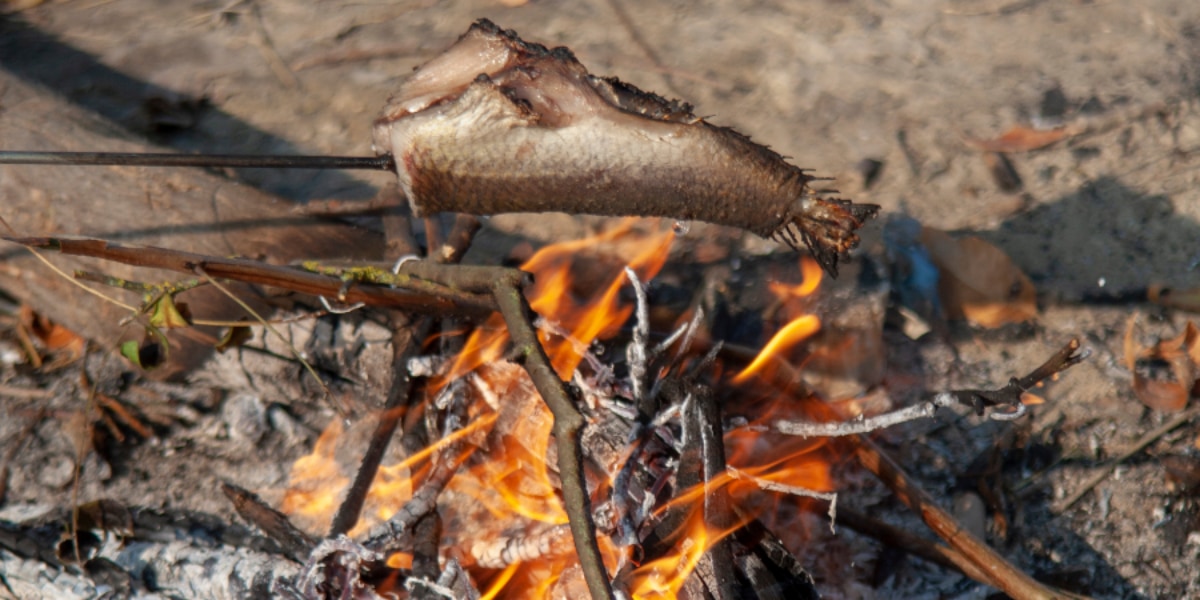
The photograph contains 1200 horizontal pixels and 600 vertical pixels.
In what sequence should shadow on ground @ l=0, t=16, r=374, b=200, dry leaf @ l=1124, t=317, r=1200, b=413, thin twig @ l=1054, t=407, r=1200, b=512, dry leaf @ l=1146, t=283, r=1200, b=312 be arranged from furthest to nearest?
shadow on ground @ l=0, t=16, r=374, b=200 → dry leaf @ l=1146, t=283, r=1200, b=312 → dry leaf @ l=1124, t=317, r=1200, b=413 → thin twig @ l=1054, t=407, r=1200, b=512

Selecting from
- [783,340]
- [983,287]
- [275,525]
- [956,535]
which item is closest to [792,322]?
[783,340]

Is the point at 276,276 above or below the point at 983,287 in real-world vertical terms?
above

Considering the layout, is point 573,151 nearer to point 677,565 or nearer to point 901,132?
point 677,565

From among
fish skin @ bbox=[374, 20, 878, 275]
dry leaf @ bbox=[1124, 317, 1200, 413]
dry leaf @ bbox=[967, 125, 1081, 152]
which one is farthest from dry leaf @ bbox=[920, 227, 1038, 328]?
fish skin @ bbox=[374, 20, 878, 275]

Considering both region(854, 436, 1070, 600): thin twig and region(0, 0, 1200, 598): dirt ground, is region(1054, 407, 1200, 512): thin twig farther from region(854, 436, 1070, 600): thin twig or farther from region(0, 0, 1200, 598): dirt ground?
region(854, 436, 1070, 600): thin twig

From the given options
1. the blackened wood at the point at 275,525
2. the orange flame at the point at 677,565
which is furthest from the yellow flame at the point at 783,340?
the blackened wood at the point at 275,525

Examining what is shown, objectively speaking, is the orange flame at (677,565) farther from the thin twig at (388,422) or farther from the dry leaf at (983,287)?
the dry leaf at (983,287)
